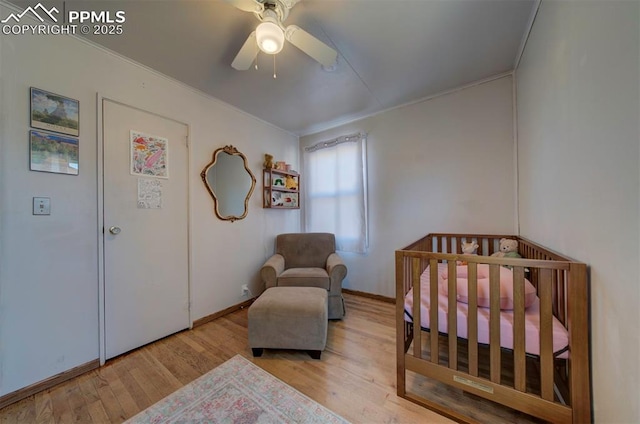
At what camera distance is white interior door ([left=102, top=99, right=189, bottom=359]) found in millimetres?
1659

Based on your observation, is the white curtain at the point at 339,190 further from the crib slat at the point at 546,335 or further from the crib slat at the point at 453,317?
the crib slat at the point at 546,335

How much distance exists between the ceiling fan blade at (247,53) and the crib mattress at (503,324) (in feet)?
6.07

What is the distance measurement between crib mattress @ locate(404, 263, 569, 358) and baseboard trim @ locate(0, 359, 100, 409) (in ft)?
7.27

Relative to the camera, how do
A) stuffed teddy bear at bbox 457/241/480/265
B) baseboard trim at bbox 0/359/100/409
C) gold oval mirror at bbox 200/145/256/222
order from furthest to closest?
1. gold oval mirror at bbox 200/145/256/222
2. stuffed teddy bear at bbox 457/241/480/265
3. baseboard trim at bbox 0/359/100/409

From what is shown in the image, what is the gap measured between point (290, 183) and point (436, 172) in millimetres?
1900

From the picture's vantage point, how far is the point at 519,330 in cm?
103

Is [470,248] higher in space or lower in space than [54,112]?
lower

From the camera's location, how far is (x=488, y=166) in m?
2.11

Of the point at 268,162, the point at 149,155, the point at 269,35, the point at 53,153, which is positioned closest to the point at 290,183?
the point at 268,162

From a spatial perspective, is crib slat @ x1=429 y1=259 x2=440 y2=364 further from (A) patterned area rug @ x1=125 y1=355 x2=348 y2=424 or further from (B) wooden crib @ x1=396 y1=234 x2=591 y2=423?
(A) patterned area rug @ x1=125 y1=355 x2=348 y2=424

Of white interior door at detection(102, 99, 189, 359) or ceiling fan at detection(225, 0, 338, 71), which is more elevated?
ceiling fan at detection(225, 0, 338, 71)

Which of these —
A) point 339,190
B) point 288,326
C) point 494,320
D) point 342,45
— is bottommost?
point 288,326

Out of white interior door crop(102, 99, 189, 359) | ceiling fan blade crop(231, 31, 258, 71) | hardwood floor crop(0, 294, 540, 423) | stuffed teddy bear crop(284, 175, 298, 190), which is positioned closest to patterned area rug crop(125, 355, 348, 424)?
hardwood floor crop(0, 294, 540, 423)

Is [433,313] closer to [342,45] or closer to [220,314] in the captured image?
[342,45]
